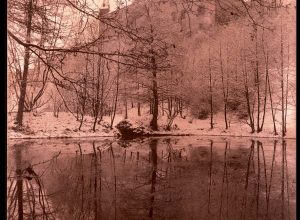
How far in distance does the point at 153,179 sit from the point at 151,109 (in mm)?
972

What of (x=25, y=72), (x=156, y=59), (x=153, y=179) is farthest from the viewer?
(x=153, y=179)

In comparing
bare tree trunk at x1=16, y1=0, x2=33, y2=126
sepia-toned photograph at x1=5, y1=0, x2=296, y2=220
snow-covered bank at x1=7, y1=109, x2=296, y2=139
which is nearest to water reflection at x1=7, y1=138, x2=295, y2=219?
sepia-toned photograph at x1=5, y1=0, x2=296, y2=220

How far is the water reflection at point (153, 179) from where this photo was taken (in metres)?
3.02

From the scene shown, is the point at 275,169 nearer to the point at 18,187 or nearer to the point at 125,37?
the point at 125,37

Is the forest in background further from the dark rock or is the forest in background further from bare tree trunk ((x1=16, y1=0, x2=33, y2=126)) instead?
the dark rock

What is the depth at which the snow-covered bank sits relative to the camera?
4207 millimetres

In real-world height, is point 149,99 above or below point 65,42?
below

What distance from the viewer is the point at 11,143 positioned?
3.96 meters

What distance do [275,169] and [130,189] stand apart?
182cm

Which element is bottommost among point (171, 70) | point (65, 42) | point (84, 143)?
point (84, 143)

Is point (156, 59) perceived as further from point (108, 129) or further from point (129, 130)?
point (108, 129)

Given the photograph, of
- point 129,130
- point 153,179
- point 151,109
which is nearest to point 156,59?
point 151,109

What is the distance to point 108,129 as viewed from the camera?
15.5 feet

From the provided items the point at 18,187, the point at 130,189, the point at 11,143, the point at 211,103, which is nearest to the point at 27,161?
the point at 11,143
